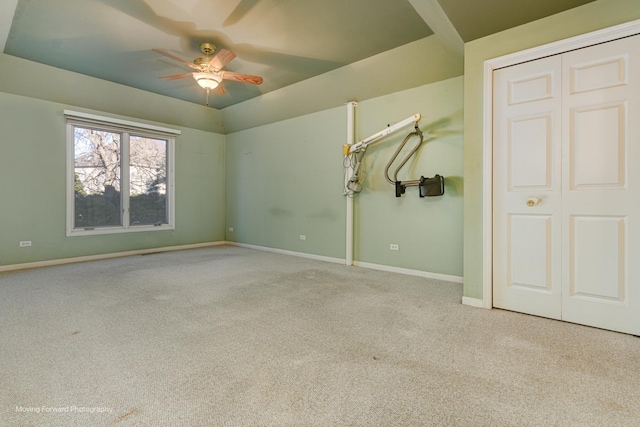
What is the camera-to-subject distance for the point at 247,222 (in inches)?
A: 267

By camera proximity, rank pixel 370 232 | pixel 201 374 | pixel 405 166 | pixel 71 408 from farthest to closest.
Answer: pixel 370 232 < pixel 405 166 < pixel 201 374 < pixel 71 408

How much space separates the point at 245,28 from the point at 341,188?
106 inches

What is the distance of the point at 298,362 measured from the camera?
190 cm

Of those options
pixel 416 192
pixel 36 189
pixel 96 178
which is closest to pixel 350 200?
pixel 416 192

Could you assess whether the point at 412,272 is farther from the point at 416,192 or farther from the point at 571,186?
the point at 571,186

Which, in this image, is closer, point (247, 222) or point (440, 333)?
point (440, 333)

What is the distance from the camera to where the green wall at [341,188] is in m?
4.01

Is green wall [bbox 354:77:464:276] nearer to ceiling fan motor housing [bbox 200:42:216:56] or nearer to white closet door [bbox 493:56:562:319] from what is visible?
white closet door [bbox 493:56:562:319]

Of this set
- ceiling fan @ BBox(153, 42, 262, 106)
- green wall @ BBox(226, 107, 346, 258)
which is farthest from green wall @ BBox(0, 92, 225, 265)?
ceiling fan @ BBox(153, 42, 262, 106)

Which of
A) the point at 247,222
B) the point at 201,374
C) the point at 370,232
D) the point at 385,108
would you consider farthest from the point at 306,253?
the point at 201,374

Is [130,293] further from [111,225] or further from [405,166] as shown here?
[405,166]

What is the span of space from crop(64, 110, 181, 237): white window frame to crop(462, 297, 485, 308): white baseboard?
5.78 metres

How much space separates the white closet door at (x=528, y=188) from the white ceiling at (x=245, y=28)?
0.53 m

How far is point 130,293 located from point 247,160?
4032 mm
